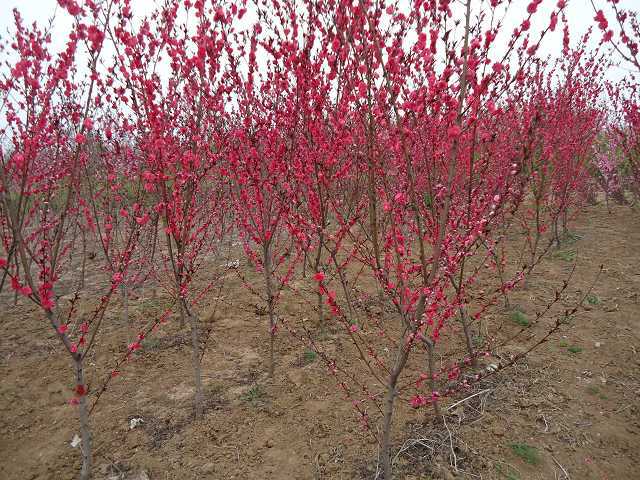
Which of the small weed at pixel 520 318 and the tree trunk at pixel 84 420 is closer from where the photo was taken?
the tree trunk at pixel 84 420

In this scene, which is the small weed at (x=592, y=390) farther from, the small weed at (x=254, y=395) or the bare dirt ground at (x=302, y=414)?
the small weed at (x=254, y=395)

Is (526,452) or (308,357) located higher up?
(308,357)

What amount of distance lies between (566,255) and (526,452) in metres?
5.08

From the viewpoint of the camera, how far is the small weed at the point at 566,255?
6634mm

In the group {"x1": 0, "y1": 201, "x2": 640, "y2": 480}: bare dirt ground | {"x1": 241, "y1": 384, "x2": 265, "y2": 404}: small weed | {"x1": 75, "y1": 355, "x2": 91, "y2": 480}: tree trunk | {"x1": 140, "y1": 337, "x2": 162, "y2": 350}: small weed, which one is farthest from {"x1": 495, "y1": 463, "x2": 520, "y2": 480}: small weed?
{"x1": 140, "y1": 337, "x2": 162, "y2": 350}: small weed

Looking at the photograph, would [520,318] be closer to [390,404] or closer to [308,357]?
[308,357]

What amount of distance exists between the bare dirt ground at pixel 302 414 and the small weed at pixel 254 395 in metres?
0.01

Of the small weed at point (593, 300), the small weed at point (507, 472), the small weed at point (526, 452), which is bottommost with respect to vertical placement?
the small weed at point (507, 472)

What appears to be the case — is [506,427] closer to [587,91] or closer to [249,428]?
[249,428]

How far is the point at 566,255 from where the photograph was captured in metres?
6.79

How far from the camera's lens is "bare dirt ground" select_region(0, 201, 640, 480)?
2.86 meters

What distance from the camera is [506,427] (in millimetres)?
3076

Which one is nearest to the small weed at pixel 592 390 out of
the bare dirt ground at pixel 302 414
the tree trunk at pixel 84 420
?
the bare dirt ground at pixel 302 414

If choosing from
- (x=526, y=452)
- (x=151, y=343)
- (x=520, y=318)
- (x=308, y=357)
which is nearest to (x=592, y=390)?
(x=526, y=452)
